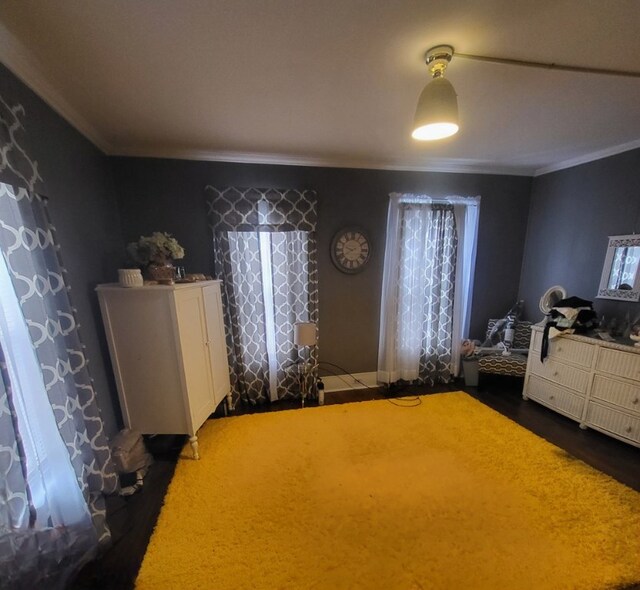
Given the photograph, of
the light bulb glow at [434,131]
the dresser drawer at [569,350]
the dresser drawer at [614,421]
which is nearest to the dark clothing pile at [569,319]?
the dresser drawer at [569,350]

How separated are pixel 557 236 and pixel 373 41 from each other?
3.04m

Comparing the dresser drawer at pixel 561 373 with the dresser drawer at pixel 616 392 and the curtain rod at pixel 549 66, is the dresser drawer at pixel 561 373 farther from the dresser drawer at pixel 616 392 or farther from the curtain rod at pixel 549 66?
the curtain rod at pixel 549 66

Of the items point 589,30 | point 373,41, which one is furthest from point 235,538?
point 589,30

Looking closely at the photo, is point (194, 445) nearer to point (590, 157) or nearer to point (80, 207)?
point (80, 207)

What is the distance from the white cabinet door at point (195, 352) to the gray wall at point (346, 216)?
29.3 inches

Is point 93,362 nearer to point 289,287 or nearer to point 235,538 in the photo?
point 235,538

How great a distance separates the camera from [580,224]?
2.73m

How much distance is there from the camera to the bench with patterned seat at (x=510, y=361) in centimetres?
286

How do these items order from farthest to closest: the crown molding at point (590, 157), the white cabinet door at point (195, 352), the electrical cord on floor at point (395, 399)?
1. the electrical cord on floor at point (395, 399)
2. the crown molding at point (590, 157)
3. the white cabinet door at point (195, 352)

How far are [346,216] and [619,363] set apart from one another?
2607mm

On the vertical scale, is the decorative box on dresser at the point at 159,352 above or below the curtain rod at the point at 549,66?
below

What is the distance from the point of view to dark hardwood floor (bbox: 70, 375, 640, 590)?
1.32m

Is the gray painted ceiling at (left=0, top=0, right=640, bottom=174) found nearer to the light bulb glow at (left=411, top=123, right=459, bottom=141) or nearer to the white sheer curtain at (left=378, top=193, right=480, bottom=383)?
the light bulb glow at (left=411, top=123, right=459, bottom=141)

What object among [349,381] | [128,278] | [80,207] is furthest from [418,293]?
[80,207]
